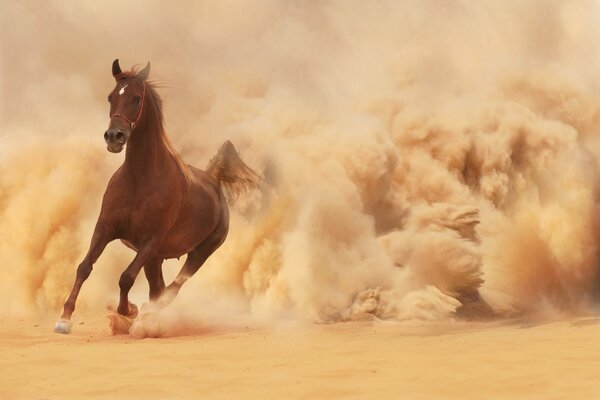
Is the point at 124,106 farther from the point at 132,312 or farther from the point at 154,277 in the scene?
Answer: the point at 154,277

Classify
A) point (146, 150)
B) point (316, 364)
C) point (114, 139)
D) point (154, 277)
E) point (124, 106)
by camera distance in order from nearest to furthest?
point (316, 364)
point (114, 139)
point (124, 106)
point (146, 150)
point (154, 277)

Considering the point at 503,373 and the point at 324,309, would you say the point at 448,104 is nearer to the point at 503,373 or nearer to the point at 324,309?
the point at 324,309

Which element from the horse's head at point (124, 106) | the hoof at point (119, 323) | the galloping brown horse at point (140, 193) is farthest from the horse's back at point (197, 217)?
the horse's head at point (124, 106)

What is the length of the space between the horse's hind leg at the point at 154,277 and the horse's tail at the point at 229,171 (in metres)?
1.48

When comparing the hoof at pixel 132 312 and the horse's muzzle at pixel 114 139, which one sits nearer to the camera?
the horse's muzzle at pixel 114 139

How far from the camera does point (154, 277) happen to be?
10750 mm

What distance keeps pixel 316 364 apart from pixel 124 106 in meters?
3.76

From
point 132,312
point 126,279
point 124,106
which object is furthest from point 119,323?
point 124,106

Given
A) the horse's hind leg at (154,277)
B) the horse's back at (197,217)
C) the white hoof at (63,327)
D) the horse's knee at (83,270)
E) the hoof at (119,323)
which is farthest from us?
the horse's hind leg at (154,277)

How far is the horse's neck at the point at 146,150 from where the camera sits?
31.3ft

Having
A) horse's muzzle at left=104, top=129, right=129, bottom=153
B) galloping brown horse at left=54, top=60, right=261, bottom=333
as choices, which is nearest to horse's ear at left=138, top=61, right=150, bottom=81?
galloping brown horse at left=54, top=60, right=261, bottom=333

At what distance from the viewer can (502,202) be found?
13.8 m

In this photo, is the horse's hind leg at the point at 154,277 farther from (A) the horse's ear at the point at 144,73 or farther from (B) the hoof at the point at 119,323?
(A) the horse's ear at the point at 144,73

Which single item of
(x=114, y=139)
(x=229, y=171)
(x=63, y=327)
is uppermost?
(x=229, y=171)
